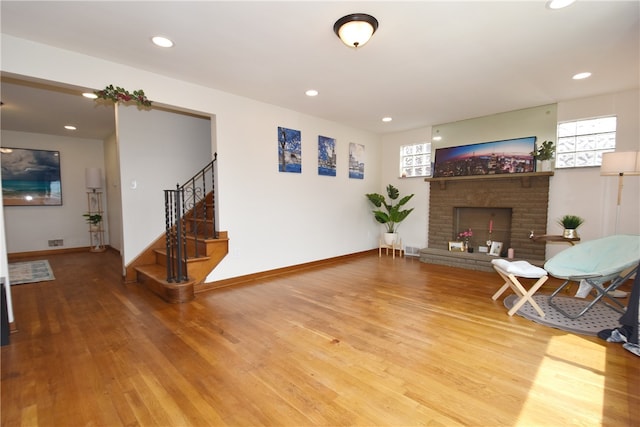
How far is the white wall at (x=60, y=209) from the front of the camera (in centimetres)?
613

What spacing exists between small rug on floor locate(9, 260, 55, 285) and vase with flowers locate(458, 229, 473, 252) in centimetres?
703

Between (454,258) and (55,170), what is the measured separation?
874cm

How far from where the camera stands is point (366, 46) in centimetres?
279

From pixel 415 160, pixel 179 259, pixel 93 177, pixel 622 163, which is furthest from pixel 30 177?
pixel 622 163

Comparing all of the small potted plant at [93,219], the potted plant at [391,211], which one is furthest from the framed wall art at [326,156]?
the small potted plant at [93,219]

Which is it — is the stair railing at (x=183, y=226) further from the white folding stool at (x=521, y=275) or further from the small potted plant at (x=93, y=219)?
the white folding stool at (x=521, y=275)

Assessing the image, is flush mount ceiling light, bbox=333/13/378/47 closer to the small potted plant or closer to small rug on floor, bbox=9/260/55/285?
small rug on floor, bbox=9/260/55/285

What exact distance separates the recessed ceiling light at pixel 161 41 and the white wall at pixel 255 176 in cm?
78

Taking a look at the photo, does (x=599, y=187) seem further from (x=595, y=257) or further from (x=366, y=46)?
(x=366, y=46)

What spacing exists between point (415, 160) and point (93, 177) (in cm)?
735

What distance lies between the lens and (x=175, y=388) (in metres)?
1.80

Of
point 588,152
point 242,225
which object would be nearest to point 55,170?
point 242,225

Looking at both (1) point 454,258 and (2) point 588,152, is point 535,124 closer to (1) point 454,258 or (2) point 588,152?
(2) point 588,152

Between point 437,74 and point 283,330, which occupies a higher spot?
point 437,74
